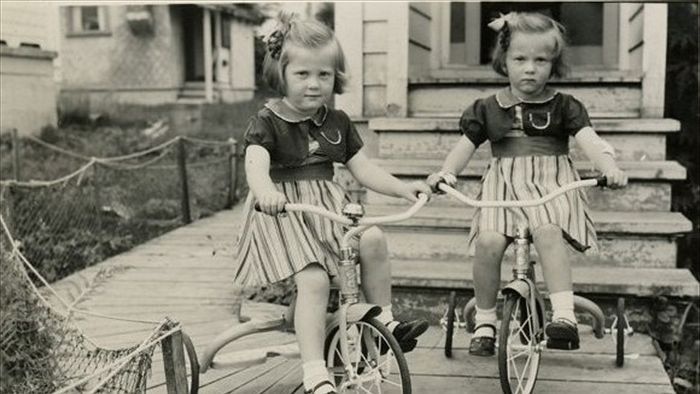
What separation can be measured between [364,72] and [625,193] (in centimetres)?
157

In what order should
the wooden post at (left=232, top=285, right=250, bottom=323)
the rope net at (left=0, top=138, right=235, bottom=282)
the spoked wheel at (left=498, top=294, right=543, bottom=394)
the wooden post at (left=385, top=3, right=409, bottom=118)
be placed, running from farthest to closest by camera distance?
the rope net at (left=0, top=138, right=235, bottom=282)
the wooden post at (left=385, top=3, right=409, bottom=118)
the wooden post at (left=232, top=285, right=250, bottom=323)
the spoked wheel at (left=498, top=294, right=543, bottom=394)

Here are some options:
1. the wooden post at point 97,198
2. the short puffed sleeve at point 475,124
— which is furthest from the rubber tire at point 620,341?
the wooden post at point 97,198

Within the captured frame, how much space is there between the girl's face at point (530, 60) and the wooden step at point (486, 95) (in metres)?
1.69

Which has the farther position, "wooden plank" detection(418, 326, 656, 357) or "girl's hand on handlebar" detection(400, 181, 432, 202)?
"wooden plank" detection(418, 326, 656, 357)

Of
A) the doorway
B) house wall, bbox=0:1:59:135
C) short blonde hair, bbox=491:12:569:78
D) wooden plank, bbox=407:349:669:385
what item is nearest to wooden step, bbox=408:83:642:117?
the doorway

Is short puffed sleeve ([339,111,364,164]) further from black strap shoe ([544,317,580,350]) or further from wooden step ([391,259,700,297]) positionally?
wooden step ([391,259,700,297])

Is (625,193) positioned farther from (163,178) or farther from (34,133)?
(34,133)

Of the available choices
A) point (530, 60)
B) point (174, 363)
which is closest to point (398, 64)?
point (530, 60)

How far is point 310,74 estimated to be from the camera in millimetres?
2541

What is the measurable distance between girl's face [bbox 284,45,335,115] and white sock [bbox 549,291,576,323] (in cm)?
95

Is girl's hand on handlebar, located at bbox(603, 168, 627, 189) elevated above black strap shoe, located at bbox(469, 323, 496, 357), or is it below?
above

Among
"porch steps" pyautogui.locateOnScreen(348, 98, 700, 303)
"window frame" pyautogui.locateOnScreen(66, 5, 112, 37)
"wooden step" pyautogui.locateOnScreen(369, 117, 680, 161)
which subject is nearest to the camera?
"porch steps" pyautogui.locateOnScreen(348, 98, 700, 303)

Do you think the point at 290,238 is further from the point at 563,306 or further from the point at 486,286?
the point at 563,306

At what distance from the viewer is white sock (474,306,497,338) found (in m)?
2.80
